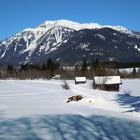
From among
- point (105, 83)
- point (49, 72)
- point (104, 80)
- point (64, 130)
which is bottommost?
point (64, 130)

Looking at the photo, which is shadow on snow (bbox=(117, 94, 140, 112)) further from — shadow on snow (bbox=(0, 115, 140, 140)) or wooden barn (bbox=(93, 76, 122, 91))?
wooden barn (bbox=(93, 76, 122, 91))

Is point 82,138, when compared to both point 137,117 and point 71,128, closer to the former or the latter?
point 71,128

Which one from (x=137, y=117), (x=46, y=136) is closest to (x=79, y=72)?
(x=137, y=117)

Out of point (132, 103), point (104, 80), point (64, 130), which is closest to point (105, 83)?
point (104, 80)

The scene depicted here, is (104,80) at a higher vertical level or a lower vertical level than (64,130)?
higher

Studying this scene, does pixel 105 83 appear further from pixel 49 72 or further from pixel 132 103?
pixel 49 72

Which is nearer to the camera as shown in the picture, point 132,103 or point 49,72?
point 132,103

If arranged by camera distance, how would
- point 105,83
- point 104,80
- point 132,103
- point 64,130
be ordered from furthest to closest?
point 105,83
point 104,80
point 132,103
point 64,130

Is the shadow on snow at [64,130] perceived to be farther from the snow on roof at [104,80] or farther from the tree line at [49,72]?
the tree line at [49,72]

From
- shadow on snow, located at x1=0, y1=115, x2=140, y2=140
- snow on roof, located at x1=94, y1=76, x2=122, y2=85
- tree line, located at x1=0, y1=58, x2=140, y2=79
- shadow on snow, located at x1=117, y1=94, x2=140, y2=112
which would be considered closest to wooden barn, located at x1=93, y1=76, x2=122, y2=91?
snow on roof, located at x1=94, y1=76, x2=122, y2=85

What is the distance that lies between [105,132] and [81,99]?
20817 mm

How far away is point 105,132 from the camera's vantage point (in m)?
16.5

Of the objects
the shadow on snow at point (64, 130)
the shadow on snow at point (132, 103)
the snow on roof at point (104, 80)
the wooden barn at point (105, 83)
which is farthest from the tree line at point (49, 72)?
the shadow on snow at point (64, 130)

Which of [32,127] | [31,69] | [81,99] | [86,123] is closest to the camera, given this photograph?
[32,127]
